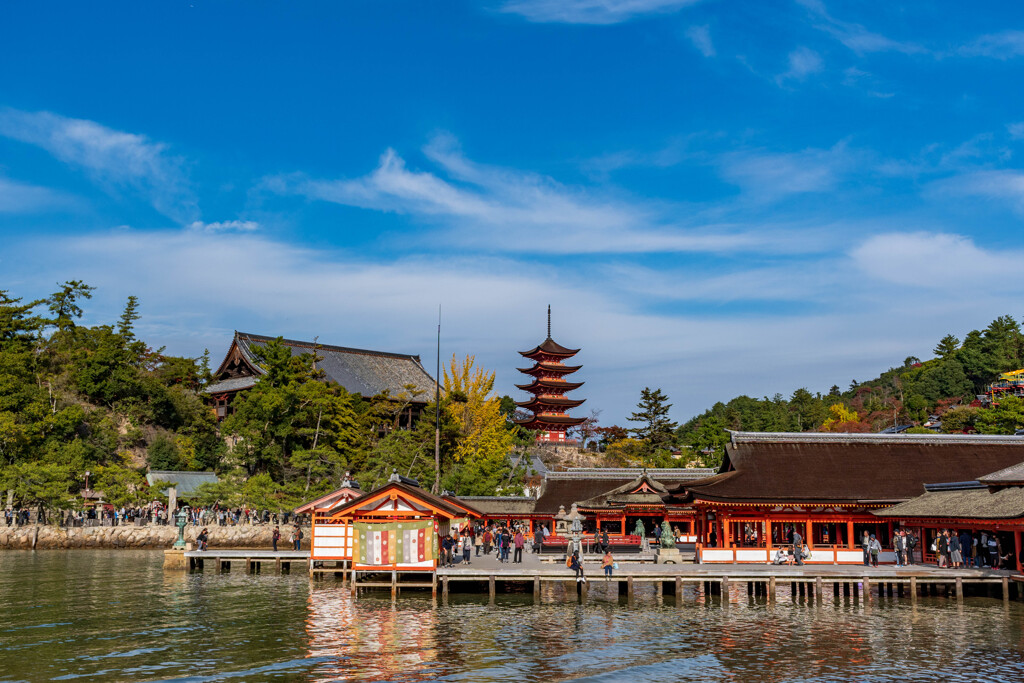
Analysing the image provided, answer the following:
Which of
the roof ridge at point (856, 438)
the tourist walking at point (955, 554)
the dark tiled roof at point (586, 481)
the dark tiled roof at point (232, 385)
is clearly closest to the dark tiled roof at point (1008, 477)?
the tourist walking at point (955, 554)

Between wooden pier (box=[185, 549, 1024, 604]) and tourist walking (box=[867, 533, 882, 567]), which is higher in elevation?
tourist walking (box=[867, 533, 882, 567])

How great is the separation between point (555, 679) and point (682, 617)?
9992 mm

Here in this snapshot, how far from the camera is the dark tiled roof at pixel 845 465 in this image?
3753 centimetres

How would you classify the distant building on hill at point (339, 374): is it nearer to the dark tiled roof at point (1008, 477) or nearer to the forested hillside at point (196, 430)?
the forested hillside at point (196, 430)

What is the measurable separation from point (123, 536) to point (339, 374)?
2635 cm

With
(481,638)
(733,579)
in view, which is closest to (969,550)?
(733,579)

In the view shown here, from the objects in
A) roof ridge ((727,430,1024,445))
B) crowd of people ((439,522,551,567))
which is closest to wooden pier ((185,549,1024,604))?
crowd of people ((439,522,551,567))

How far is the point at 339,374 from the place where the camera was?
3164 inches

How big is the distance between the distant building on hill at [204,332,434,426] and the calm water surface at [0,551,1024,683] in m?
43.8

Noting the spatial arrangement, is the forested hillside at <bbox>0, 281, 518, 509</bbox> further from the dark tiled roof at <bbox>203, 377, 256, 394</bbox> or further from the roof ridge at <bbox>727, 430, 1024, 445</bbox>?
the roof ridge at <bbox>727, 430, 1024, 445</bbox>

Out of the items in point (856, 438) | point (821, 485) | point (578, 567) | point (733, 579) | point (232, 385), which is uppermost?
point (232, 385)

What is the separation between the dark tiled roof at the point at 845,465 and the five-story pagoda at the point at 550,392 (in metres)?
50.0

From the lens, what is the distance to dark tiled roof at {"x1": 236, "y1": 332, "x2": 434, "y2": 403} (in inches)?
3155

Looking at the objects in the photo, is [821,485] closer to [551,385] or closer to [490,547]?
[490,547]
